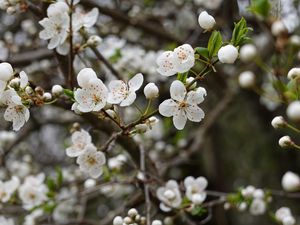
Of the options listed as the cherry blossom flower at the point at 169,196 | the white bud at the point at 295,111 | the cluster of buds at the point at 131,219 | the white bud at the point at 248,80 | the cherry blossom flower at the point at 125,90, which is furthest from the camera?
the cherry blossom flower at the point at 169,196

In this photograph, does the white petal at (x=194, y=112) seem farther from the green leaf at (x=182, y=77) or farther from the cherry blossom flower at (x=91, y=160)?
the cherry blossom flower at (x=91, y=160)

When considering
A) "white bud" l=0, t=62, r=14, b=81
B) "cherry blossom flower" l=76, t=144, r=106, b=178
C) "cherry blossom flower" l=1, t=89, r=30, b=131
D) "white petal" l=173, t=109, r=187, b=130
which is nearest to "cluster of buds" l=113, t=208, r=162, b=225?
"cherry blossom flower" l=76, t=144, r=106, b=178

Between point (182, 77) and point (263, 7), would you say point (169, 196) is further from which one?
point (263, 7)

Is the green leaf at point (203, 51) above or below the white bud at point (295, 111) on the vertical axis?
below

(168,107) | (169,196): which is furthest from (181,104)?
(169,196)

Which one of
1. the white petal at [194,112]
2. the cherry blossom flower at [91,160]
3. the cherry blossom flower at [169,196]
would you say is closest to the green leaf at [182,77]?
the white petal at [194,112]
